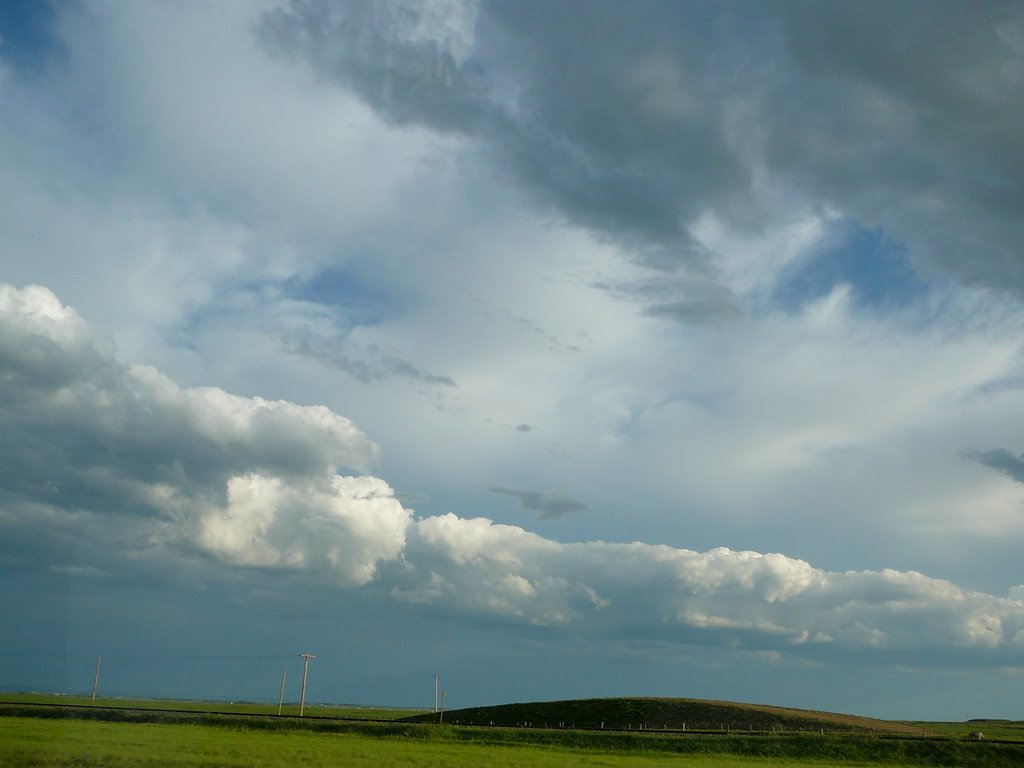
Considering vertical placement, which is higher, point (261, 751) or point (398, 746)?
point (261, 751)

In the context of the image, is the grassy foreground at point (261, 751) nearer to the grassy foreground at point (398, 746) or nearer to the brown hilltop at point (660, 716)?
the grassy foreground at point (398, 746)

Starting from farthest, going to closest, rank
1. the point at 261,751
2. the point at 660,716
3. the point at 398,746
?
the point at 660,716
the point at 398,746
the point at 261,751

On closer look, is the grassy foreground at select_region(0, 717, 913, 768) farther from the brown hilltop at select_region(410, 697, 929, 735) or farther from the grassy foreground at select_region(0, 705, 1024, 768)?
the brown hilltop at select_region(410, 697, 929, 735)

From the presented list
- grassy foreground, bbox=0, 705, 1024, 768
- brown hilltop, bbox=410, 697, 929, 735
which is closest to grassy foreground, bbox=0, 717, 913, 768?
grassy foreground, bbox=0, 705, 1024, 768

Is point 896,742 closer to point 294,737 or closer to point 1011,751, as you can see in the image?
point 1011,751

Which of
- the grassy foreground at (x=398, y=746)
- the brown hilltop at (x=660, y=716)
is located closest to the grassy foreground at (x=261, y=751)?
the grassy foreground at (x=398, y=746)

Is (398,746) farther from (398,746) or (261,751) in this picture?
(261,751)

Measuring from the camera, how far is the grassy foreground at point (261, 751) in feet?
175

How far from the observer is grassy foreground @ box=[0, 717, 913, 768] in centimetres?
5340

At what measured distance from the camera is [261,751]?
6381 cm

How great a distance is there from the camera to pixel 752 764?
77312mm

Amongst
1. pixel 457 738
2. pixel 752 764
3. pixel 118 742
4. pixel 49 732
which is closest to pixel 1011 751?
pixel 752 764

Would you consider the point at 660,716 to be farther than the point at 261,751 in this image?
Yes

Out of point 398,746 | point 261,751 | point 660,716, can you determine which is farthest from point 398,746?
point 660,716
